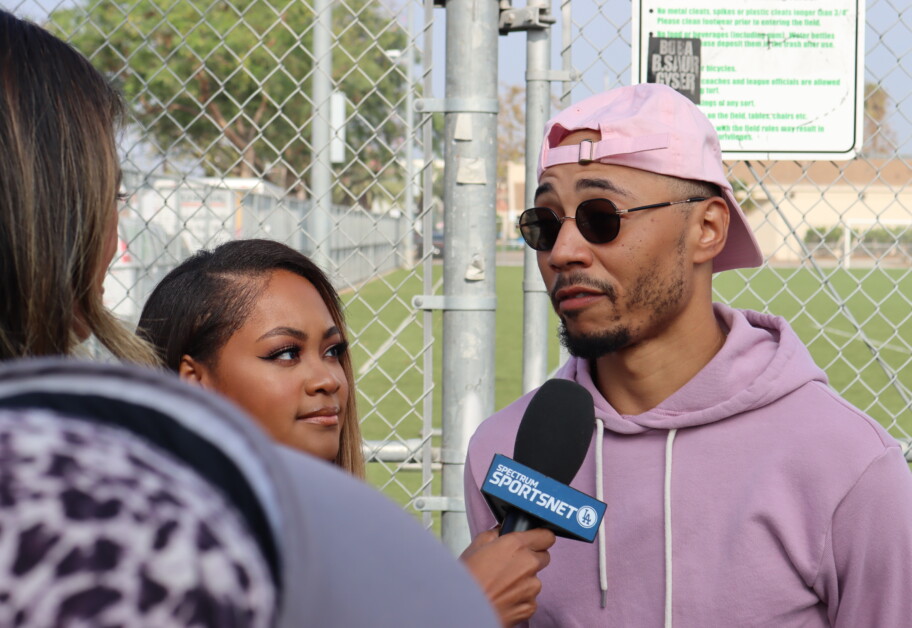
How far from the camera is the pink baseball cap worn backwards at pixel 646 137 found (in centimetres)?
204

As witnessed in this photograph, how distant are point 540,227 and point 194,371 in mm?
991

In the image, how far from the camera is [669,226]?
208 cm

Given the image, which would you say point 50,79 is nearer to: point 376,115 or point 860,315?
point 860,315

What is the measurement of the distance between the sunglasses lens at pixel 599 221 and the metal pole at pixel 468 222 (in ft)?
2.09

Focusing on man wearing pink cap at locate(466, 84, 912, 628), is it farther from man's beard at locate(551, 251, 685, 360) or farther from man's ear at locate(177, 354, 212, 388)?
man's ear at locate(177, 354, 212, 388)

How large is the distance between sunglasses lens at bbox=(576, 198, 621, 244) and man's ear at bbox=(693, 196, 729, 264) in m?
0.20

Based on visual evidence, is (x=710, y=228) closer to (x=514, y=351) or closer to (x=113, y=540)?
(x=113, y=540)

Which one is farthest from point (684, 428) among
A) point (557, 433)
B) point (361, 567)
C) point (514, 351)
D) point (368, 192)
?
point (514, 351)

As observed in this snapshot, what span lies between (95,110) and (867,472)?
1445 millimetres

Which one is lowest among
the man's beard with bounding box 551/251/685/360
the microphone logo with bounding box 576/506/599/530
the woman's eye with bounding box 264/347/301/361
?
the microphone logo with bounding box 576/506/599/530

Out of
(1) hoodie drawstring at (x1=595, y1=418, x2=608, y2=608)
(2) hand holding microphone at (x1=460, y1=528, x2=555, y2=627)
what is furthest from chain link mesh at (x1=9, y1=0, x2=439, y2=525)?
(2) hand holding microphone at (x1=460, y1=528, x2=555, y2=627)

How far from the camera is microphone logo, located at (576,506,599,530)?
159cm

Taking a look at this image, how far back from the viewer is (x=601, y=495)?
202cm

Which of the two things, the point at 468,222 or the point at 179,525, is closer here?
the point at 179,525
